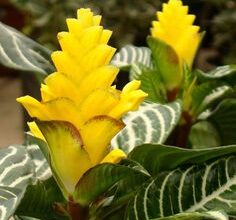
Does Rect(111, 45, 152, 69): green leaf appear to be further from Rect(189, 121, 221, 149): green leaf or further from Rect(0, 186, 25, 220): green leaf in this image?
Rect(0, 186, 25, 220): green leaf

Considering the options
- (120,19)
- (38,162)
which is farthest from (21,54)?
(120,19)

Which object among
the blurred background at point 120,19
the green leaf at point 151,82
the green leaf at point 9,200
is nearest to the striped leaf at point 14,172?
the green leaf at point 9,200

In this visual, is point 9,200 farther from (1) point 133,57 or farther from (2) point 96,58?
(1) point 133,57

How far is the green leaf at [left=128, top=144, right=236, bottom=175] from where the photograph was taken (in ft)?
1.97

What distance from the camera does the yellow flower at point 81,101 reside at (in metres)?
0.55

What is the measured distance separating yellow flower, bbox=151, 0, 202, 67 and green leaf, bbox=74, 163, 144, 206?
0.93 feet

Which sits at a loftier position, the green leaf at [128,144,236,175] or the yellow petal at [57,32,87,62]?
the yellow petal at [57,32,87,62]

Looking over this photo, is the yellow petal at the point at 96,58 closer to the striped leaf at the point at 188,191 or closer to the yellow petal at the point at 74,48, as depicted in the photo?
the yellow petal at the point at 74,48

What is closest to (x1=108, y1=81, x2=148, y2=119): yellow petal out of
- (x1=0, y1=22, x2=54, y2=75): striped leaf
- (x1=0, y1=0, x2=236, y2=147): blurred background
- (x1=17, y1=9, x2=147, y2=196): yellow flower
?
(x1=17, y1=9, x2=147, y2=196): yellow flower

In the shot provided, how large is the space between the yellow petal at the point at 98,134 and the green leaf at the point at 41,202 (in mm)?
62

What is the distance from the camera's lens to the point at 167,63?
0.85 metres

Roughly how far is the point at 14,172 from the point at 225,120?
1.04 ft

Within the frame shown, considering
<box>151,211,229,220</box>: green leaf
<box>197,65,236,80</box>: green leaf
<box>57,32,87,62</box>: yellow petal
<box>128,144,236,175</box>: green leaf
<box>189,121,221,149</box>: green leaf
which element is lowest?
<box>189,121,221,149</box>: green leaf

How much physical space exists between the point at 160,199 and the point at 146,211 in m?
0.02
